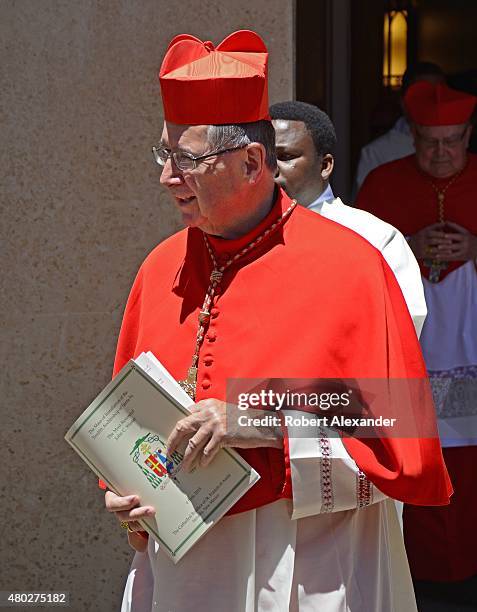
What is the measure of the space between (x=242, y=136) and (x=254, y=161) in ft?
0.20

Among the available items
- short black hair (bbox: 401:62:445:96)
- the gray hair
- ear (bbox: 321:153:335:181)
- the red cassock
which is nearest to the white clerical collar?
ear (bbox: 321:153:335:181)

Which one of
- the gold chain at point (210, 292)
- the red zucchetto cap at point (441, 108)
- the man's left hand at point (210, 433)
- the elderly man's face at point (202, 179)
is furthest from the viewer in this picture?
the red zucchetto cap at point (441, 108)

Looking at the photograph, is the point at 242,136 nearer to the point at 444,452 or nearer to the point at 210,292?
the point at 210,292

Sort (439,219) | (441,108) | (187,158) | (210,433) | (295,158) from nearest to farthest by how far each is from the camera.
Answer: (210,433) < (187,158) < (295,158) < (441,108) < (439,219)

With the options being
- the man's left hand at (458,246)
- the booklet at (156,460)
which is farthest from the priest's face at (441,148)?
the booklet at (156,460)

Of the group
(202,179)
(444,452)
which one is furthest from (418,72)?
(202,179)

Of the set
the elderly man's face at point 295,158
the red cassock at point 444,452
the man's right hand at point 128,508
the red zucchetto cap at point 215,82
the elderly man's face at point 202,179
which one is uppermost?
the red zucchetto cap at point 215,82

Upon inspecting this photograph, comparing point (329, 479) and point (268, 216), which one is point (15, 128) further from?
point (329, 479)

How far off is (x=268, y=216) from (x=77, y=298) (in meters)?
1.81

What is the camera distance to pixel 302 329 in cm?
269

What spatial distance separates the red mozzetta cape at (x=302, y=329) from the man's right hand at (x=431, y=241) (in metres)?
2.24

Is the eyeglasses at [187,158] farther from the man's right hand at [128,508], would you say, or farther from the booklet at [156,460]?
the man's right hand at [128,508]

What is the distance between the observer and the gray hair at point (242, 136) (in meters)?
2.66

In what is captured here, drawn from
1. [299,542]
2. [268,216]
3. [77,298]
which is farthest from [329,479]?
[77,298]
